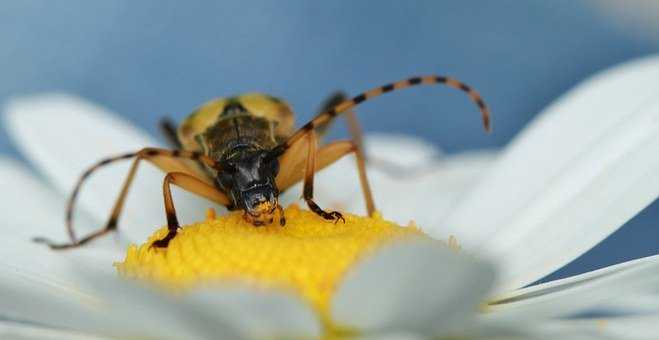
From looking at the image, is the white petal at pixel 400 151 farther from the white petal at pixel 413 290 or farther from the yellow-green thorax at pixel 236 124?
the white petal at pixel 413 290

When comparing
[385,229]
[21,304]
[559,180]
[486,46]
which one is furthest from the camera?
[486,46]

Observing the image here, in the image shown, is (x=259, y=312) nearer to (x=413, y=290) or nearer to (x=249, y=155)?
(x=413, y=290)

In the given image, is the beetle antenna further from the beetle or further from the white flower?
the white flower

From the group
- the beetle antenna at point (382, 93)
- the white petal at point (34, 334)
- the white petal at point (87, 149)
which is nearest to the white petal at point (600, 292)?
the beetle antenna at point (382, 93)

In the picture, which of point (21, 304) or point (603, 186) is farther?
point (603, 186)

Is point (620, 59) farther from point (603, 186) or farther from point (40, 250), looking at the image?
point (40, 250)

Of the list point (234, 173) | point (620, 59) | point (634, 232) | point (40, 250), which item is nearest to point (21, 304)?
point (234, 173)
